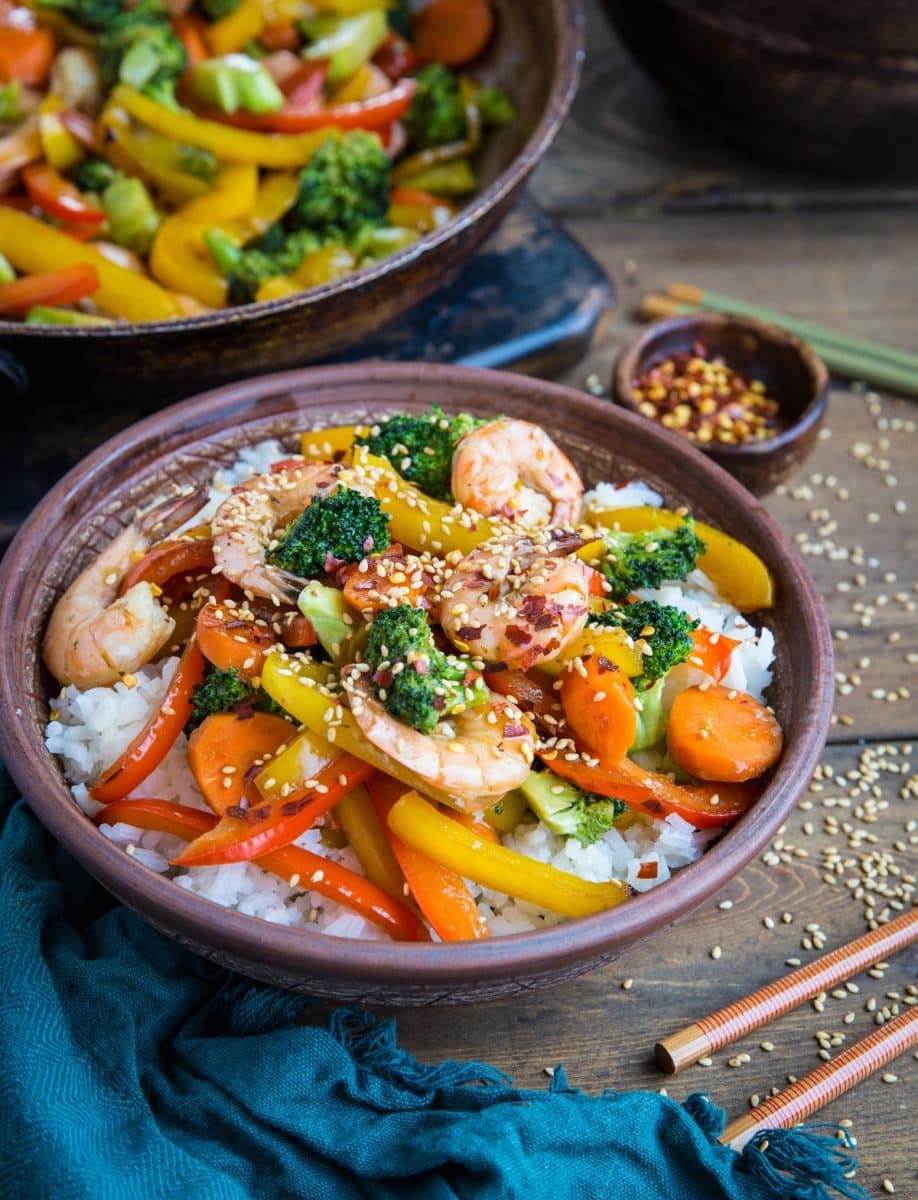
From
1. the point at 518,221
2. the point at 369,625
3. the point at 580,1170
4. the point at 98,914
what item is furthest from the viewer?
the point at 518,221

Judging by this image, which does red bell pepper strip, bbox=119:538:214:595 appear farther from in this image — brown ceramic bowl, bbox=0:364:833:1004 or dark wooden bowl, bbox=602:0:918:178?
dark wooden bowl, bbox=602:0:918:178

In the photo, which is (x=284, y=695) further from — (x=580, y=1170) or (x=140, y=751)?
(x=580, y=1170)

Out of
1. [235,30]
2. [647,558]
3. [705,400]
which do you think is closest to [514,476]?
[647,558]

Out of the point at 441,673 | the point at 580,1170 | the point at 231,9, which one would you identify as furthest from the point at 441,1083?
the point at 231,9

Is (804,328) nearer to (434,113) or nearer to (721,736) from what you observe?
(434,113)

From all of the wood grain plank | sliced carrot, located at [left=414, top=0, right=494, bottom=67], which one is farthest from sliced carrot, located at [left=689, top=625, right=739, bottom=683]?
sliced carrot, located at [left=414, top=0, right=494, bottom=67]

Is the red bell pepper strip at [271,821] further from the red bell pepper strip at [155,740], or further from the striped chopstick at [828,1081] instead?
the striped chopstick at [828,1081]

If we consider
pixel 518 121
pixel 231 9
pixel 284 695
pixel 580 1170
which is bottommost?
pixel 580 1170
